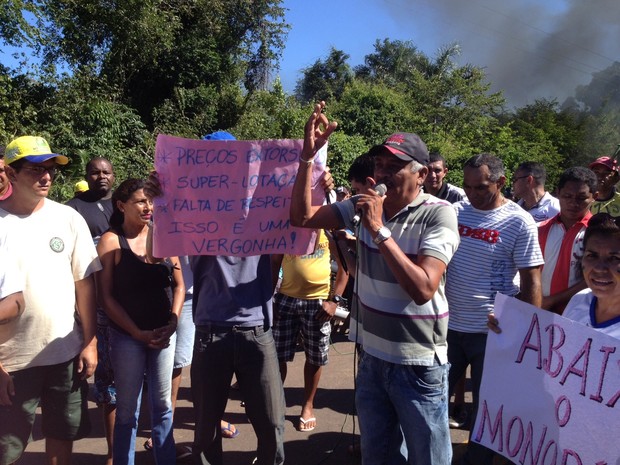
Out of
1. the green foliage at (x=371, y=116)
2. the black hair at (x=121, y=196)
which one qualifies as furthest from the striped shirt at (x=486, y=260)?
the green foliage at (x=371, y=116)

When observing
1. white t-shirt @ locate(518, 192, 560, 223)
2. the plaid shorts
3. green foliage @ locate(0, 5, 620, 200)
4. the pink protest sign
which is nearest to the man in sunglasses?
white t-shirt @ locate(518, 192, 560, 223)

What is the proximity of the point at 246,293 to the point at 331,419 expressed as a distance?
85.5 inches

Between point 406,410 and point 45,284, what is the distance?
200 centimetres

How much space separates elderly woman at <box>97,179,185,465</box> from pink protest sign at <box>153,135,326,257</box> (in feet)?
1.46

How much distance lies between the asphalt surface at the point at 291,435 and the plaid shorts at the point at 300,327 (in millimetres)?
559

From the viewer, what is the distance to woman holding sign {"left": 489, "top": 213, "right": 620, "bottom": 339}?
7.52ft

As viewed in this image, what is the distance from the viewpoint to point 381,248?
240cm

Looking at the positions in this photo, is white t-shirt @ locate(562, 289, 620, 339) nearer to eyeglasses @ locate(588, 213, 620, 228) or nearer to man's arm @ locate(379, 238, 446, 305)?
eyeglasses @ locate(588, 213, 620, 228)

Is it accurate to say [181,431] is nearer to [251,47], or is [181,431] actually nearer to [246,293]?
[246,293]

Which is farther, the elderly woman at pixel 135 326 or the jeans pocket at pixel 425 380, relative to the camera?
the elderly woman at pixel 135 326

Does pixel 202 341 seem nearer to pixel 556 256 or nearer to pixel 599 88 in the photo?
pixel 556 256

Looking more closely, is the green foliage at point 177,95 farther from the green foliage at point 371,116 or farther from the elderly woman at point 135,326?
the elderly woman at point 135,326

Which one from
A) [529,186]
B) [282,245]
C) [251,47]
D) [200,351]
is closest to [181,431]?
[200,351]

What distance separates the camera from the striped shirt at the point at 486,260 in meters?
3.43
